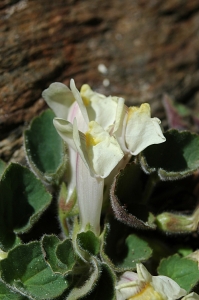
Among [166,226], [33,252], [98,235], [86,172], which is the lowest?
[166,226]

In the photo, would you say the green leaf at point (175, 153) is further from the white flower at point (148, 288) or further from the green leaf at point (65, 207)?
the white flower at point (148, 288)

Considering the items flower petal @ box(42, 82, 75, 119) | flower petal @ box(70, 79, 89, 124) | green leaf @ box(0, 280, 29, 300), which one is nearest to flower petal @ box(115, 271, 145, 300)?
green leaf @ box(0, 280, 29, 300)

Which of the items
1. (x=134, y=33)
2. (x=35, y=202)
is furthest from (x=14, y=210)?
(x=134, y=33)

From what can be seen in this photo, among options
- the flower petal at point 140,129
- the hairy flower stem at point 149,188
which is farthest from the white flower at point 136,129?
the hairy flower stem at point 149,188

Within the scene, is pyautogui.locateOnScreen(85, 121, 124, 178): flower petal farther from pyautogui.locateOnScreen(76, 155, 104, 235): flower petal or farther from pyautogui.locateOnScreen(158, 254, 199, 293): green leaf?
pyautogui.locateOnScreen(158, 254, 199, 293): green leaf

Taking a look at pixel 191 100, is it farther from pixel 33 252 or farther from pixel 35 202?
pixel 33 252

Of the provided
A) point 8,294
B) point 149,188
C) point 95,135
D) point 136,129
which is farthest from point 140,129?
point 8,294
